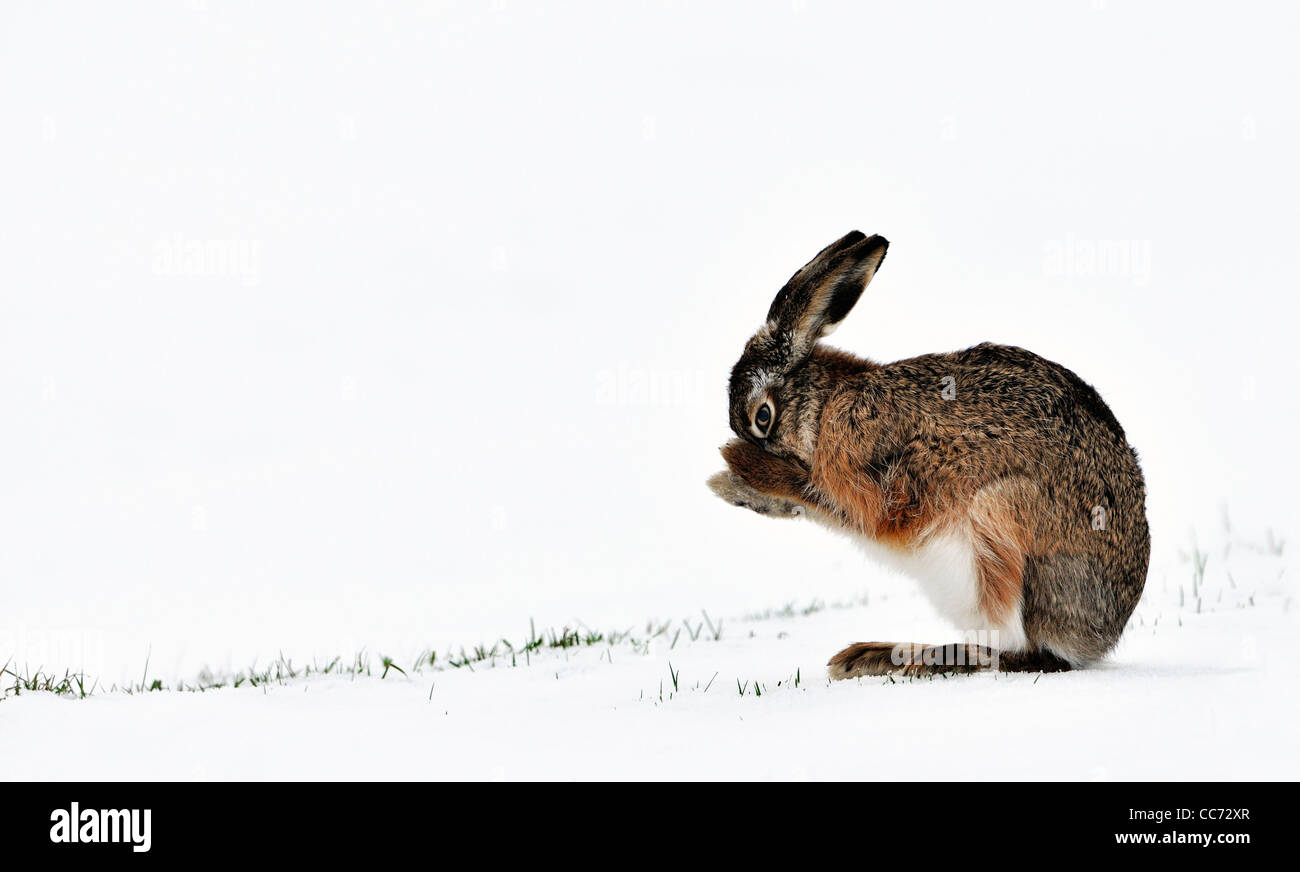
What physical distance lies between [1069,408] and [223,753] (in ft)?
13.8

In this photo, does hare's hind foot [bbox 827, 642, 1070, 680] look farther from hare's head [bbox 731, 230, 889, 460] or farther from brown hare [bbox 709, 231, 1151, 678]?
hare's head [bbox 731, 230, 889, 460]

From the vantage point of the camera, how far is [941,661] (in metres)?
5.97

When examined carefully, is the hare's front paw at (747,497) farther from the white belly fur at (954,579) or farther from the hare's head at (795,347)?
the white belly fur at (954,579)

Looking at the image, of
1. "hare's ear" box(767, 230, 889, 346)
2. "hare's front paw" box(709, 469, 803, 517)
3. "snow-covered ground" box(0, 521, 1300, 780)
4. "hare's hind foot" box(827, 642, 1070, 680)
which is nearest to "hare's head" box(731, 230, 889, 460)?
"hare's ear" box(767, 230, 889, 346)

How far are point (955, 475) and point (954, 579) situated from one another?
0.49m

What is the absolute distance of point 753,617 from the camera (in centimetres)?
938

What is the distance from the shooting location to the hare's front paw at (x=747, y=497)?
639 cm

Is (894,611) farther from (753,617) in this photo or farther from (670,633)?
(670,633)

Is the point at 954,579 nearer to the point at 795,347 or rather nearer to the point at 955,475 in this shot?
the point at 955,475

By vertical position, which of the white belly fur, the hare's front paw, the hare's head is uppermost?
the hare's head

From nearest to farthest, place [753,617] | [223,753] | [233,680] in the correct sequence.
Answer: [223,753] → [233,680] → [753,617]

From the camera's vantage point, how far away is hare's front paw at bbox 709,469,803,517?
A: 6395 millimetres

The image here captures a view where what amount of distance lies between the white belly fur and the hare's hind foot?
0.06 m
